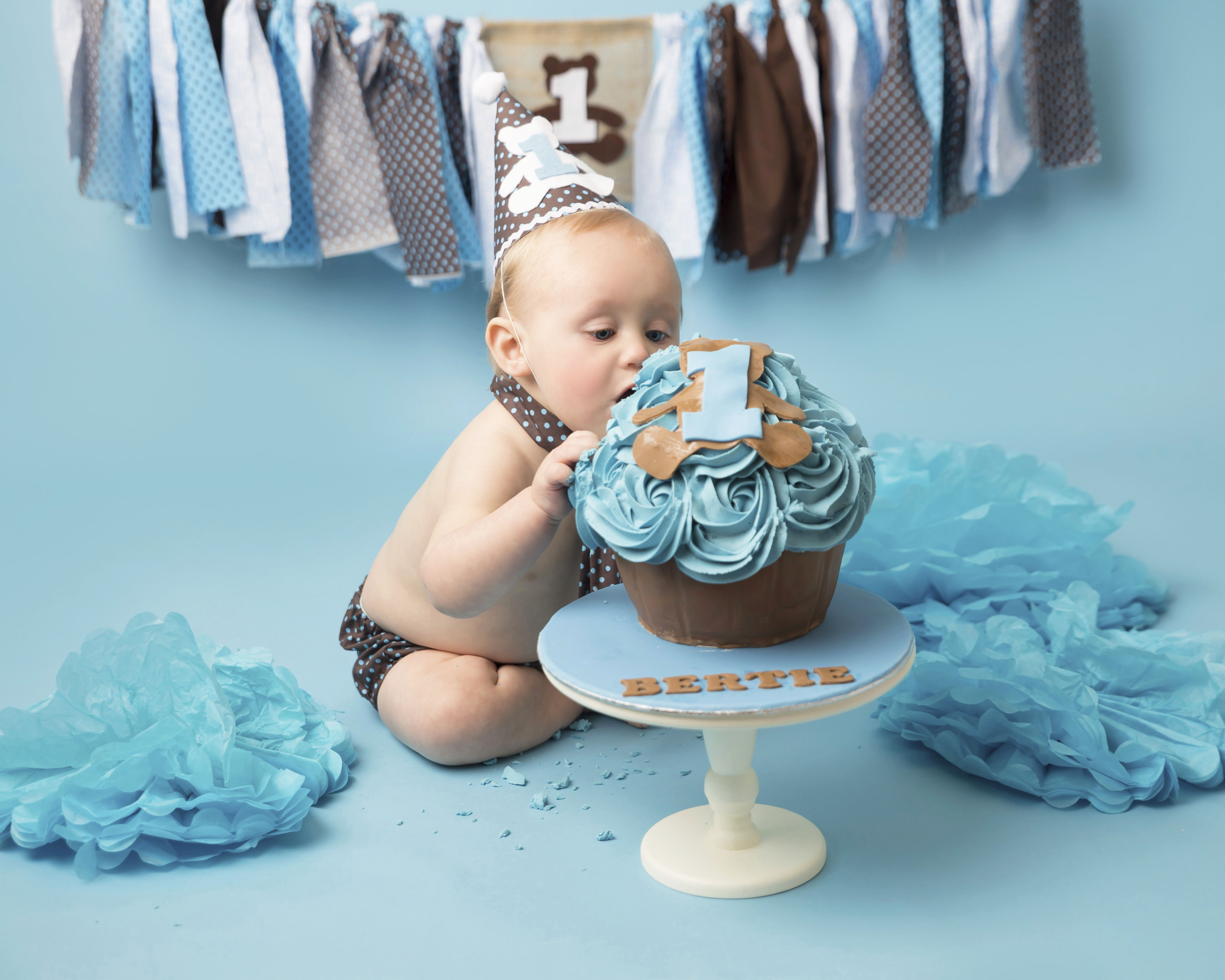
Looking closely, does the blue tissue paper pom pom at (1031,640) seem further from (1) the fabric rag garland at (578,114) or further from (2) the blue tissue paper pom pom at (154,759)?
(1) the fabric rag garland at (578,114)

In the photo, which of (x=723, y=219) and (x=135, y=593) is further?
(x=723, y=219)

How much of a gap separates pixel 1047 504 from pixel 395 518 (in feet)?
4.23

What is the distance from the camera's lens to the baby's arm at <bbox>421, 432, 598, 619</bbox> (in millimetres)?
1062

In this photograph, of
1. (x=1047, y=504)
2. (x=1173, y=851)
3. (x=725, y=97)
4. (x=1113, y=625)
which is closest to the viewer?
(x=1173, y=851)

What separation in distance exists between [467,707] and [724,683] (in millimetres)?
478

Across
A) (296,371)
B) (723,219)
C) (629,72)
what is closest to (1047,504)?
(723,219)

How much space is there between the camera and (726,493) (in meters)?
0.92

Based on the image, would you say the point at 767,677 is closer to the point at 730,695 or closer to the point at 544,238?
the point at 730,695

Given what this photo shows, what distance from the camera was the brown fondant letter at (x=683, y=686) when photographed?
90cm

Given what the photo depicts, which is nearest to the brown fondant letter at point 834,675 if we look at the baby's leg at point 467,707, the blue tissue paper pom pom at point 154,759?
the baby's leg at point 467,707

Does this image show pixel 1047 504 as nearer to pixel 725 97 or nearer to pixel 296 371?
pixel 725 97

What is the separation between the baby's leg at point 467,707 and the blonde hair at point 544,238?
0.39 metres

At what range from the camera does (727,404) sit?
36.9 inches

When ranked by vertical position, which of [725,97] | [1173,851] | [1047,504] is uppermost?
[725,97]
